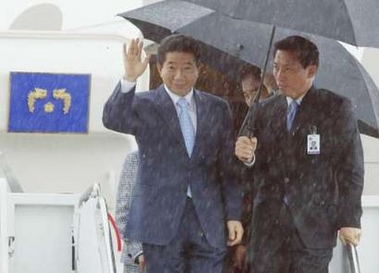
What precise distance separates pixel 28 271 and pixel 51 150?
1.09m

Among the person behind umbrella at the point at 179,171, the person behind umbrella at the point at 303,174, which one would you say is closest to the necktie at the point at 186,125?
the person behind umbrella at the point at 179,171

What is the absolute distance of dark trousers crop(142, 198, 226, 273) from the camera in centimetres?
417

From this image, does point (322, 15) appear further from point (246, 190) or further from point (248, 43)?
point (248, 43)

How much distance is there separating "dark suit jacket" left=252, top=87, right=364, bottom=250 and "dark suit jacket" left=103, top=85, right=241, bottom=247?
0.14 metres

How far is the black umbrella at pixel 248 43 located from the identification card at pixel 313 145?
64 cm

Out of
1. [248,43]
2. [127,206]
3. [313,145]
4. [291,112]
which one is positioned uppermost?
[248,43]

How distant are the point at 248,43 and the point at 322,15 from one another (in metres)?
1.22

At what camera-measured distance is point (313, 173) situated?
13.8 ft

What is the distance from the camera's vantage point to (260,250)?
4.28 metres

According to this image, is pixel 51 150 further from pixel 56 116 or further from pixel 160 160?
pixel 160 160

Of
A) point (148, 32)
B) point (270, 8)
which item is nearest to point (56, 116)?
point (148, 32)

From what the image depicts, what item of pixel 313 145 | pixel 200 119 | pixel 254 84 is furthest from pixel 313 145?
pixel 254 84

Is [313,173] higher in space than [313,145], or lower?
lower

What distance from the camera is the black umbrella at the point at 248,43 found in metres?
4.83
